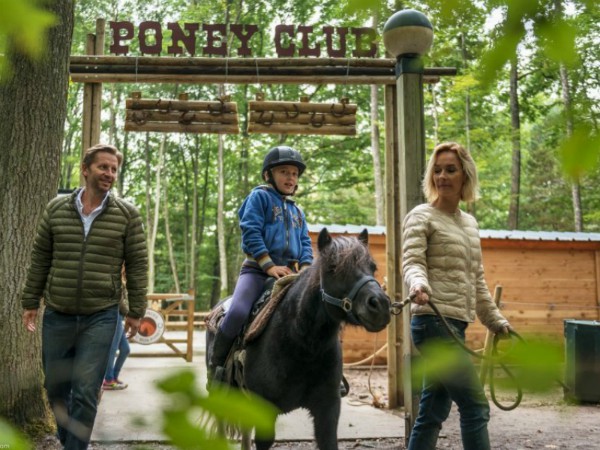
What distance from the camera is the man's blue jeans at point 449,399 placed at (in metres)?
3.15

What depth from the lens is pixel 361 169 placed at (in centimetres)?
2480

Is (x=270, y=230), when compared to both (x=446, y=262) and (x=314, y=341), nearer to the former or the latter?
(x=314, y=341)

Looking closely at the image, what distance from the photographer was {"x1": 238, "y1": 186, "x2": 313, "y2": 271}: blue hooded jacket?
4094mm

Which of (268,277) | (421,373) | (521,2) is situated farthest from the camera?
(268,277)

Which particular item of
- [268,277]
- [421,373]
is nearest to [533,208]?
[268,277]

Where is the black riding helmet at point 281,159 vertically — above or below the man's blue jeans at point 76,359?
above

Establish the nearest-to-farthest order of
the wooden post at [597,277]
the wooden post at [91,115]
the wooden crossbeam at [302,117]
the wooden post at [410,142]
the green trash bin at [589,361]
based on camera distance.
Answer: the wooden post at [410,142] → the wooden post at [91,115] → the wooden crossbeam at [302,117] → the green trash bin at [589,361] → the wooden post at [597,277]

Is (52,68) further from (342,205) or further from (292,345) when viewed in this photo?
(342,205)

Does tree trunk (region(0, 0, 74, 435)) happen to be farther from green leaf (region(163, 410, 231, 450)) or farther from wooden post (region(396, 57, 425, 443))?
green leaf (region(163, 410, 231, 450))

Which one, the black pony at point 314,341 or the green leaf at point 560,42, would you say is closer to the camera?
the green leaf at point 560,42

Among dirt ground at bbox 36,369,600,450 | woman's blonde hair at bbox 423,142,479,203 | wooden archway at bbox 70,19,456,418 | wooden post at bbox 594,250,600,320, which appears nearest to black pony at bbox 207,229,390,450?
woman's blonde hair at bbox 423,142,479,203

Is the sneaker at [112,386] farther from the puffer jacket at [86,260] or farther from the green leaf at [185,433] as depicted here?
the green leaf at [185,433]

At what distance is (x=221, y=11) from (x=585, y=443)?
23.8 m

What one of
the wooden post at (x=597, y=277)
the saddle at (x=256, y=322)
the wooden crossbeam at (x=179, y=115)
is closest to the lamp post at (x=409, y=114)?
the saddle at (x=256, y=322)
